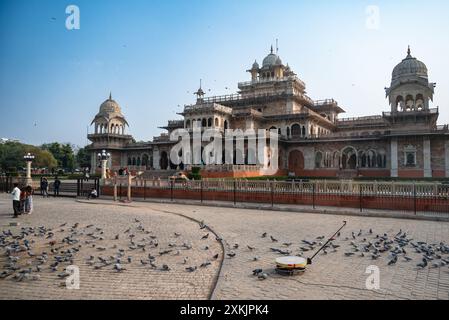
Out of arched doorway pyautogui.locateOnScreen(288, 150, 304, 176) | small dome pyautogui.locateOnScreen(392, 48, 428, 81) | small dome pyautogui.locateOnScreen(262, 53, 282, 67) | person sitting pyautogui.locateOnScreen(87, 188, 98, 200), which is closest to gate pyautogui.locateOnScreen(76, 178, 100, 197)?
person sitting pyautogui.locateOnScreen(87, 188, 98, 200)

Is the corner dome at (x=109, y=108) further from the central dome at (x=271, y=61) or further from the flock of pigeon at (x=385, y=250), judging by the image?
the flock of pigeon at (x=385, y=250)

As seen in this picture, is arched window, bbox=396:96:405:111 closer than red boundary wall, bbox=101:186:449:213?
No

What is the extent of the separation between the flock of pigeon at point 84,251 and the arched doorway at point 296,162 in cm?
3165

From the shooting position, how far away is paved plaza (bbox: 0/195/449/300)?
18.5 feet

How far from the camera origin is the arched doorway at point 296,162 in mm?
40625

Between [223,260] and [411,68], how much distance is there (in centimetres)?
3428

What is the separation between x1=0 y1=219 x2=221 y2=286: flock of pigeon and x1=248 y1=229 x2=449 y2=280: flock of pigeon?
7.11ft

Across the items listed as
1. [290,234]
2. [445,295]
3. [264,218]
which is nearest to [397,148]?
[264,218]

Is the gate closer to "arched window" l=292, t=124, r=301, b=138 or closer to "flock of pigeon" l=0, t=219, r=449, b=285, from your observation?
"flock of pigeon" l=0, t=219, r=449, b=285

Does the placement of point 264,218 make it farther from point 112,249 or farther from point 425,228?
point 112,249

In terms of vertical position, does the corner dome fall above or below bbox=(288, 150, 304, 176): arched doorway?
above

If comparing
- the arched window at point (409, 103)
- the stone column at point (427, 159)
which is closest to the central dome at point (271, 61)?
the arched window at point (409, 103)

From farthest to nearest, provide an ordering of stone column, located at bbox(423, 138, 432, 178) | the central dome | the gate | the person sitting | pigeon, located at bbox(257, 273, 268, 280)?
1. the central dome
2. stone column, located at bbox(423, 138, 432, 178)
3. the gate
4. the person sitting
5. pigeon, located at bbox(257, 273, 268, 280)

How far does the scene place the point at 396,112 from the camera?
33.1 metres
